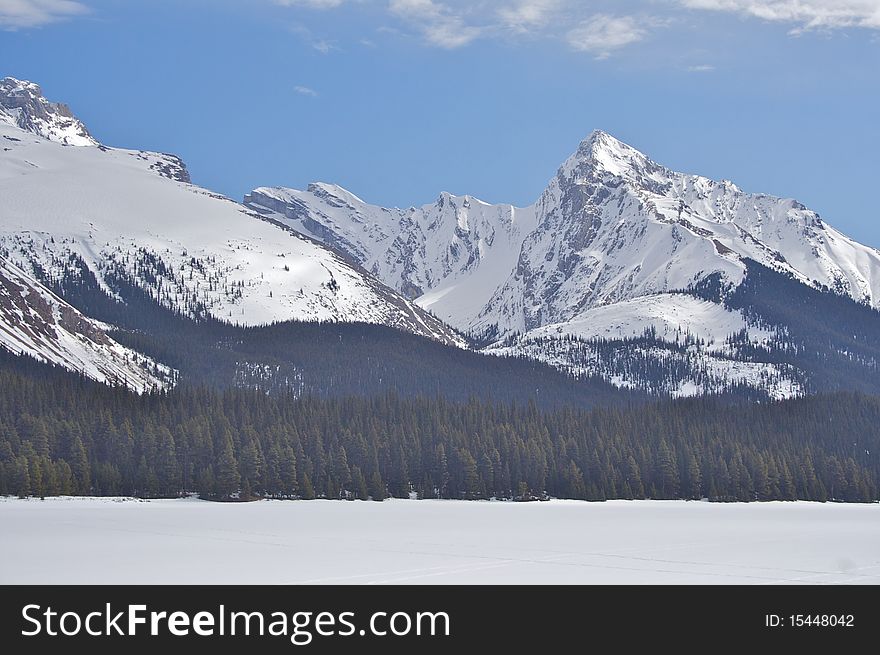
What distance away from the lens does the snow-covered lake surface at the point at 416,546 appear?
178ft

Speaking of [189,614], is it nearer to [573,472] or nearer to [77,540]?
[77,540]

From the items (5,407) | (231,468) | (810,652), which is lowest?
(810,652)

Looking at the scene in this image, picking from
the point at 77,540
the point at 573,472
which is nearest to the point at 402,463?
the point at 573,472

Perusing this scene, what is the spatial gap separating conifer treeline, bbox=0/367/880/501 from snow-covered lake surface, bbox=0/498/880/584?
882 inches

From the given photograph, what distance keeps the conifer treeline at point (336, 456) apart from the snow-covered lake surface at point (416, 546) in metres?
22.4

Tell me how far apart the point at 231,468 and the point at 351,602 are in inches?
4306

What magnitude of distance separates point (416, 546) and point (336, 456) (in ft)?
302

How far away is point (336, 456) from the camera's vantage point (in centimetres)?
16388

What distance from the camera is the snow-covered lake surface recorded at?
54312mm

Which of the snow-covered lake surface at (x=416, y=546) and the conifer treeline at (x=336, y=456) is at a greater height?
the conifer treeline at (x=336, y=456)

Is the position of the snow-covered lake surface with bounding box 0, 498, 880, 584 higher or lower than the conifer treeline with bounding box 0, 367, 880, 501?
lower

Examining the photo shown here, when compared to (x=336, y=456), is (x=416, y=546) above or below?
below

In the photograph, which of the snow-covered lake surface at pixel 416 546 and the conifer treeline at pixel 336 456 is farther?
the conifer treeline at pixel 336 456

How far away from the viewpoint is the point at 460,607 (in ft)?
146
